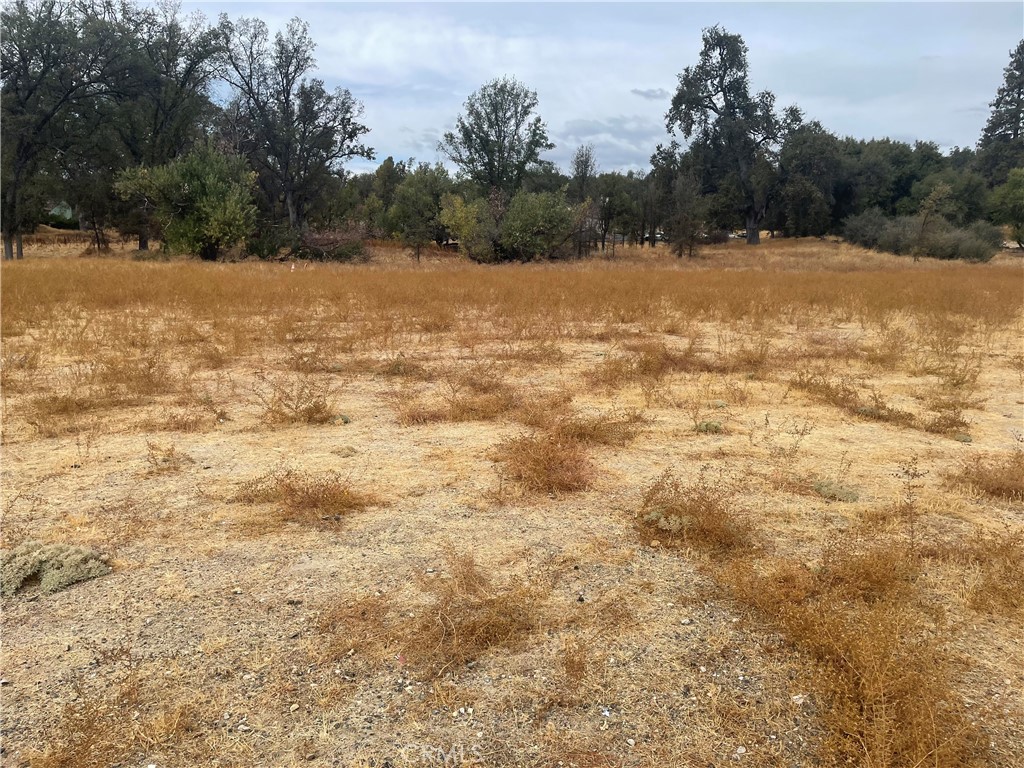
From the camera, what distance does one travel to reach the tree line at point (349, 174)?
27672 millimetres

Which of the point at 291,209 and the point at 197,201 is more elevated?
the point at 291,209

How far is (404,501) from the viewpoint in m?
4.26

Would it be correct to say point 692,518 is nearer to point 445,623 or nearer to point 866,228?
point 445,623

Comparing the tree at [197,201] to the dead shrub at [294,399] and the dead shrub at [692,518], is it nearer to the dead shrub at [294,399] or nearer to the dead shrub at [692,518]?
the dead shrub at [294,399]

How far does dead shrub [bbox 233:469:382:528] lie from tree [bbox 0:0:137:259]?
99.6ft

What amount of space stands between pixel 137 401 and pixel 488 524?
15.2ft

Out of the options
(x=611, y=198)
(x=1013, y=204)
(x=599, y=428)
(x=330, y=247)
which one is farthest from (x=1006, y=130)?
(x=599, y=428)

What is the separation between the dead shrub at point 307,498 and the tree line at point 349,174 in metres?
26.5

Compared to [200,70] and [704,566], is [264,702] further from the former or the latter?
[200,70]

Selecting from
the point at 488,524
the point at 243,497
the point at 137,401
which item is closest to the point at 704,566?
the point at 488,524

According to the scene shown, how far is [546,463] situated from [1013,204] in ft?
179

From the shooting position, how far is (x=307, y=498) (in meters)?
4.10

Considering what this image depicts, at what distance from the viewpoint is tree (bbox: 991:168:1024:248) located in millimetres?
43688

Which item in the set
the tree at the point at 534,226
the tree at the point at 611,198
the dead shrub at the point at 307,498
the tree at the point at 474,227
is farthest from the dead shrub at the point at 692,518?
the tree at the point at 611,198
